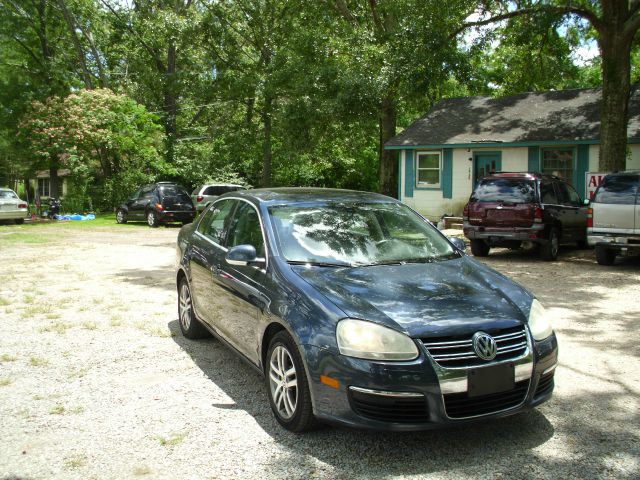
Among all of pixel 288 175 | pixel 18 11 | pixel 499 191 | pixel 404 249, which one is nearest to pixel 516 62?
pixel 499 191

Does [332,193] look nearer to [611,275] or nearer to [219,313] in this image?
[219,313]

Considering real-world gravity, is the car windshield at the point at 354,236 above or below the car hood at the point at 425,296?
above

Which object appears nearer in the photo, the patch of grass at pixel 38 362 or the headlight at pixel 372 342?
the headlight at pixel 372 342

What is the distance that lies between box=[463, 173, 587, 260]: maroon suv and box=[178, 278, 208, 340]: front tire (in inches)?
320

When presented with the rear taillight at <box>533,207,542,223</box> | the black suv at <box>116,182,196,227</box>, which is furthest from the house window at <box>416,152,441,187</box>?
the rear taillight at <box>533,207,542,223</box>

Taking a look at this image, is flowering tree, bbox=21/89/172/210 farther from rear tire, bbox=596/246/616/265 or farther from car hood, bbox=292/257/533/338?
car hood, bbox=292/257/533/338

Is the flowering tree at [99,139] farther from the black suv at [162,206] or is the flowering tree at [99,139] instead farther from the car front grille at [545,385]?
the car front grille at [545,385]

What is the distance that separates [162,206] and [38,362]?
743 inches

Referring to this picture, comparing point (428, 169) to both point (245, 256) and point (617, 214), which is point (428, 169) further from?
point (245, 256)

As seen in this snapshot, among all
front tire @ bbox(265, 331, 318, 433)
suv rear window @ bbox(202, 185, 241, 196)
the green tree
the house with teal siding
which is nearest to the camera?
front tire @ bbox(265, 331, 318, 433)

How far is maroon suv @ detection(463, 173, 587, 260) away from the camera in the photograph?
12867 millimetres

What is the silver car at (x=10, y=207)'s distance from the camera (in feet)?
82.7

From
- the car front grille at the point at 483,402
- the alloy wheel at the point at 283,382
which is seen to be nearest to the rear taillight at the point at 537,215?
the car front grille at the point at 483,402

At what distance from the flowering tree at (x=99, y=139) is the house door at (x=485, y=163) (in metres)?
16.6
